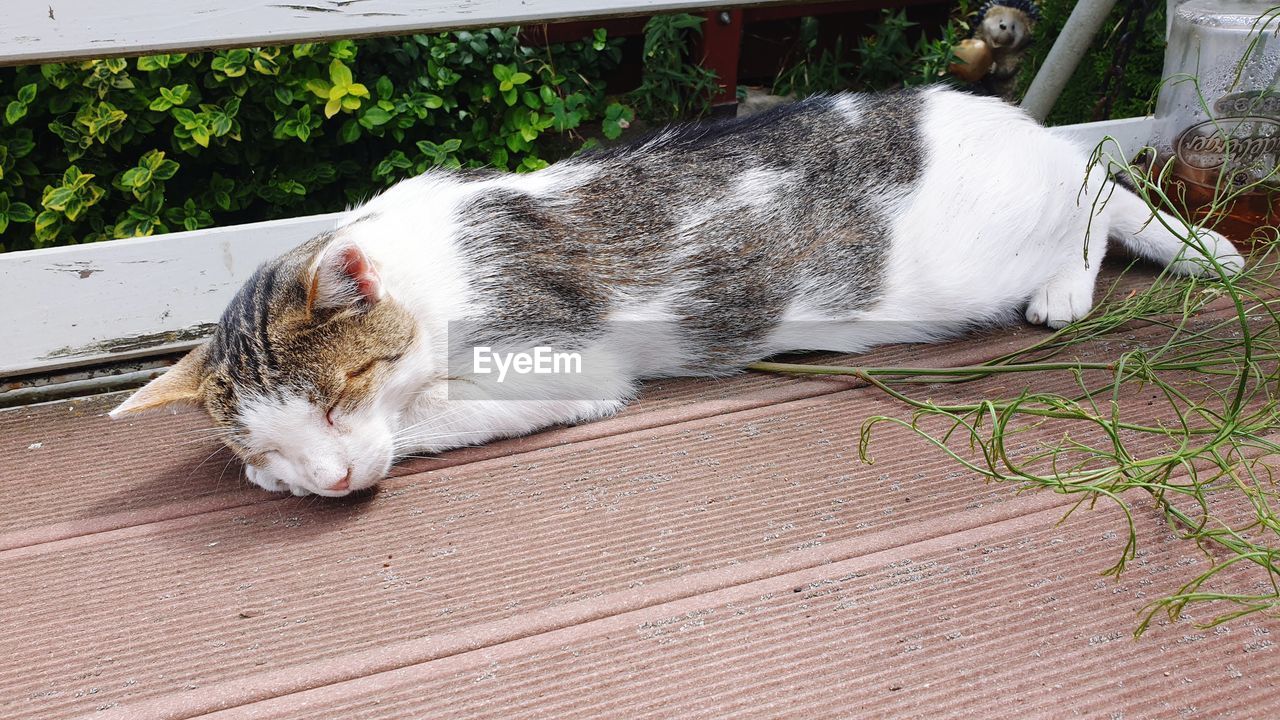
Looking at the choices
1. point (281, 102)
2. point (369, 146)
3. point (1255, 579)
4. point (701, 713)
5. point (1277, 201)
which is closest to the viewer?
point (701, 713)

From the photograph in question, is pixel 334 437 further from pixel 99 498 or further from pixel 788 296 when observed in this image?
pixel 788 296

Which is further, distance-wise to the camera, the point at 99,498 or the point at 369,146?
the point at 369,146

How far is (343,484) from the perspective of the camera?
1.61m

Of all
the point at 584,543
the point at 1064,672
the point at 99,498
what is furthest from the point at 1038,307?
the point at 99,498

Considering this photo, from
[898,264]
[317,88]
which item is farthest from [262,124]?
[898,264]

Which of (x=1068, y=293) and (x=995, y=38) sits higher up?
(x=995, y=38)

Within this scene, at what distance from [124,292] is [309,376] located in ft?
2.88

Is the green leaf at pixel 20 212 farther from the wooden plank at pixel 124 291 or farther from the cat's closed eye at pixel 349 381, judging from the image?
the cat's closed eye at pixel 349 381

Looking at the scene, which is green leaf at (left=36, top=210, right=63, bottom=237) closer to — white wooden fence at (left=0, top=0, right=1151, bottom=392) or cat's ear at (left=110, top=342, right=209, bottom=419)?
white wooden fence at (left=0, top=0, right=1151, bottom=392)

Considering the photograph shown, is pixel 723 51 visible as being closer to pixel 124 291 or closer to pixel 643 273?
pixel 643 273

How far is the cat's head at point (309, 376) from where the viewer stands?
1.61 m

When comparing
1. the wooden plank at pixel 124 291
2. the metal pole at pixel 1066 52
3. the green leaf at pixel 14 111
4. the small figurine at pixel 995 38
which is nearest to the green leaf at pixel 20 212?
the green leaf at pixel 14 111

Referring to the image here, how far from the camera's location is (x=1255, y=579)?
137 cm

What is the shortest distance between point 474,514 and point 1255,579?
1271 mm
